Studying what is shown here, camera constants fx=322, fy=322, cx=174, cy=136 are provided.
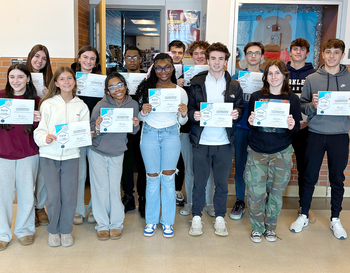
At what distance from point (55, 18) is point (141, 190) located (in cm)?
260

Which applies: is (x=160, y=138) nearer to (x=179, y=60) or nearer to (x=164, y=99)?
(x=164, y=99)

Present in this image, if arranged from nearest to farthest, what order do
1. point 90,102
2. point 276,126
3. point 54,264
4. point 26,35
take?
point 54,264, point 276,126, point 90,102, point 26,35

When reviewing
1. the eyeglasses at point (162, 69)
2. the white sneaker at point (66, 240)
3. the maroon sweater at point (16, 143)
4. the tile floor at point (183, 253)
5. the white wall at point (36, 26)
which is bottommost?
the tile floor at point (183, 253)

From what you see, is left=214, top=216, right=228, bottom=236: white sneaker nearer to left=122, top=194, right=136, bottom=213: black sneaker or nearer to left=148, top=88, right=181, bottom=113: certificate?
left=122, top=194, right=136, bottom=213: black sneaker

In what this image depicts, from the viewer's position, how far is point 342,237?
3043 millimetres

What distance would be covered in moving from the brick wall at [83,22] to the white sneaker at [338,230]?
12.9 feet

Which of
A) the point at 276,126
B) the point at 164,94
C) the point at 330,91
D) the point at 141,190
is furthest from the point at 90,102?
the point at 330,91

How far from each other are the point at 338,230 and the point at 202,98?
71.9 inches

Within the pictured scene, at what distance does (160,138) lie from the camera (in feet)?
9.37

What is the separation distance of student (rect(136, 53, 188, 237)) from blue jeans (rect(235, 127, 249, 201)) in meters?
0.79

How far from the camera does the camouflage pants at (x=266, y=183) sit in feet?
9.22

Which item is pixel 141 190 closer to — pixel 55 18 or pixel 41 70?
pixel 41 70

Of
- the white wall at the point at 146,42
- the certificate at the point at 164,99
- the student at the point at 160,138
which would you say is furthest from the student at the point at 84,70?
the white wall at the point at 146,42

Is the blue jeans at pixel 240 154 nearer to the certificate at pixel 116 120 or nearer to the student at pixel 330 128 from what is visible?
the student at pixel 330 128
